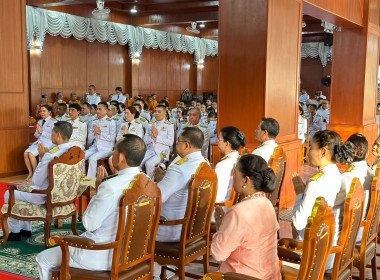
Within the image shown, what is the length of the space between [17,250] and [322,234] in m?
3.14

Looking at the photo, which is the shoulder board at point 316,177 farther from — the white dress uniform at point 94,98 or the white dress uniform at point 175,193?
the white dress uniform at point 94,98

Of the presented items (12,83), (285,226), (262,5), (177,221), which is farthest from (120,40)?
(177,221)

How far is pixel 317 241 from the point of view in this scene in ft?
7.42

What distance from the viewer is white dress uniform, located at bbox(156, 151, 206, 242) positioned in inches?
134

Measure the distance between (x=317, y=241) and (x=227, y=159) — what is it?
190 cm

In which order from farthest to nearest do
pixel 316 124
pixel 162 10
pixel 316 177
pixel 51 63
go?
1. pixel 162 10
2. pixel 51 63
3. pixel 316 124
4. pixel 316 177

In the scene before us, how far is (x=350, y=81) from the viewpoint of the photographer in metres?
9.78

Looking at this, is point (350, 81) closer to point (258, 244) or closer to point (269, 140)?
point (269, 140)

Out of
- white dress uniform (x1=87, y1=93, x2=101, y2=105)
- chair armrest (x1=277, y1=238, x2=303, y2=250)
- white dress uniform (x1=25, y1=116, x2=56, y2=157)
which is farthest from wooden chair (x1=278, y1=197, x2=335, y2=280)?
white dress uniform (x1=87, y1=93, x2=101, y2=105)

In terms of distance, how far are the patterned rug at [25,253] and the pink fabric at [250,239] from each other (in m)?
2.08

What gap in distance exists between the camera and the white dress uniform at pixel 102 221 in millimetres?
2763

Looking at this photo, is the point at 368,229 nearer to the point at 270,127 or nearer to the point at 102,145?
the point at 270,127

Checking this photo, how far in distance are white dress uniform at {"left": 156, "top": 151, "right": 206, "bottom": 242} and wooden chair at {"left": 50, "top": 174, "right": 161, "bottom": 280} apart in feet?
1.45

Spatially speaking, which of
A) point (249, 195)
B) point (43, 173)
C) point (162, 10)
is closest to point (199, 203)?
point (249, 195)
